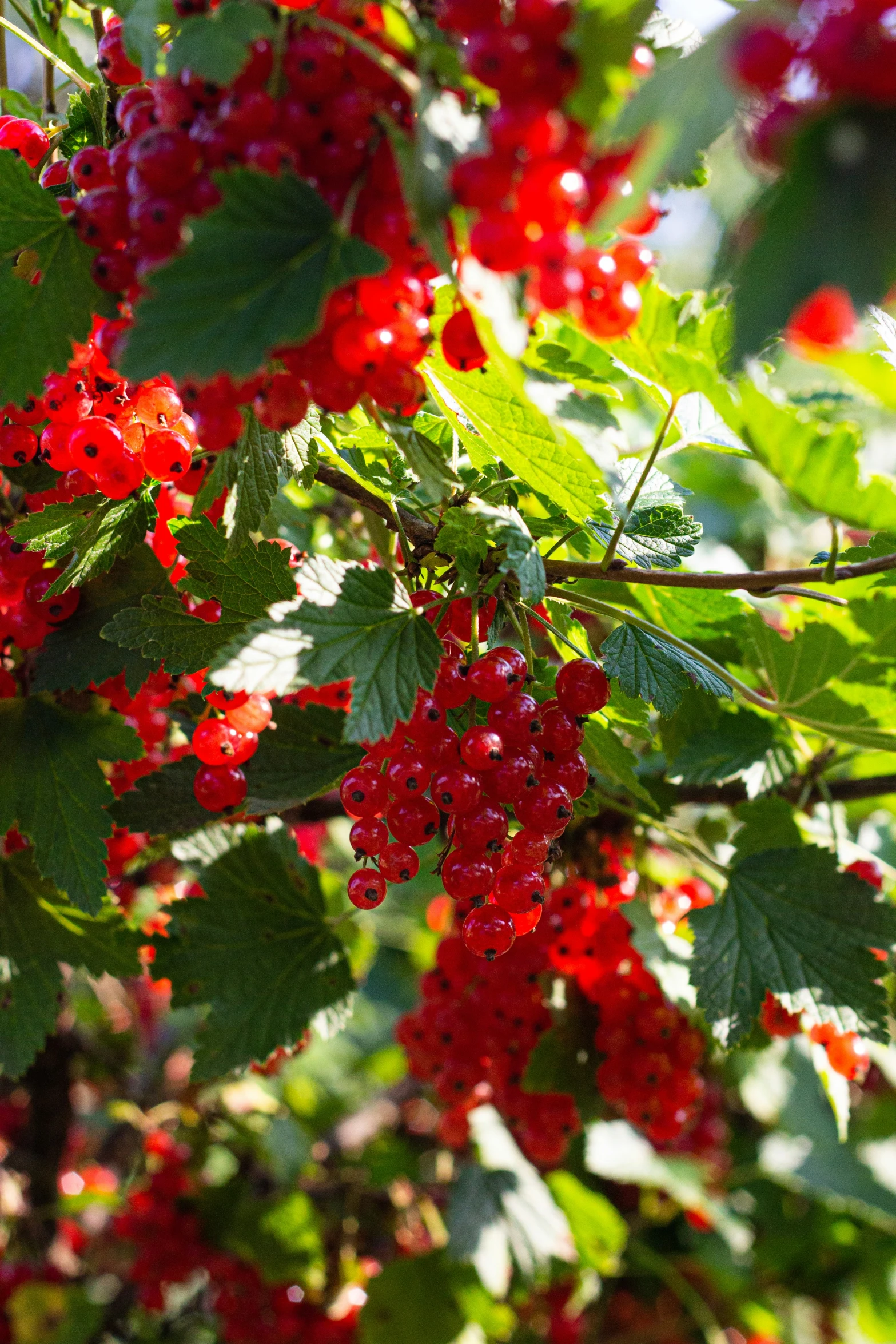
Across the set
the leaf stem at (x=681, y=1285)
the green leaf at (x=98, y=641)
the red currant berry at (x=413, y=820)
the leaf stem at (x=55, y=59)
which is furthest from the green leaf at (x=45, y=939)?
the leaf stem at (x=681, y=1285)

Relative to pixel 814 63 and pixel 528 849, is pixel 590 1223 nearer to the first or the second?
pixel 528 849

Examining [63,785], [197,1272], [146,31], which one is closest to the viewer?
[146,31]

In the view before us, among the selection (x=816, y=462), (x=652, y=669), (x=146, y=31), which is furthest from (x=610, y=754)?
(x=146, y=31)

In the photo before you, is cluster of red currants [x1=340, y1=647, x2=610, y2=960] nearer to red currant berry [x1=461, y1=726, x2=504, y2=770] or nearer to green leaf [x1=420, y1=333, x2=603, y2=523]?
red currant berry [x1=461, y1=726, x2=504, y2=770]

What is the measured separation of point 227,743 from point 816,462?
802 millimetres

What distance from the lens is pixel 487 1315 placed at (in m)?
2.35

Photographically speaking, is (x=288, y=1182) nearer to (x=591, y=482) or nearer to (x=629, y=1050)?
(x=629, y=1050)

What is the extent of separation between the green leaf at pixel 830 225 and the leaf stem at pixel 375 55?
0.94 ft

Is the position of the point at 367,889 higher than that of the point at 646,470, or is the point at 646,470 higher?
the point at 646,470

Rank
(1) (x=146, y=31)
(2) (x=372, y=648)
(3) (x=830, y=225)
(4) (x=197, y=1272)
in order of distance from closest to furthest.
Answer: (3) (x=830, y=225), (1) (x=146, y=31), (2) (x=372, y=648), (4) (x=197, y=1272)

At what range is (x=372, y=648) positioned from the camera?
99 cm

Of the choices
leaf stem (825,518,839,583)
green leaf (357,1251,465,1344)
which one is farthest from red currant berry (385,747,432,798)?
green leaf (357,1251,465,1344)

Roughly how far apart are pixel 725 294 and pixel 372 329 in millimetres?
516

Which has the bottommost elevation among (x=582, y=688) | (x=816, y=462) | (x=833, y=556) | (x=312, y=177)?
(x=582, y=688)
